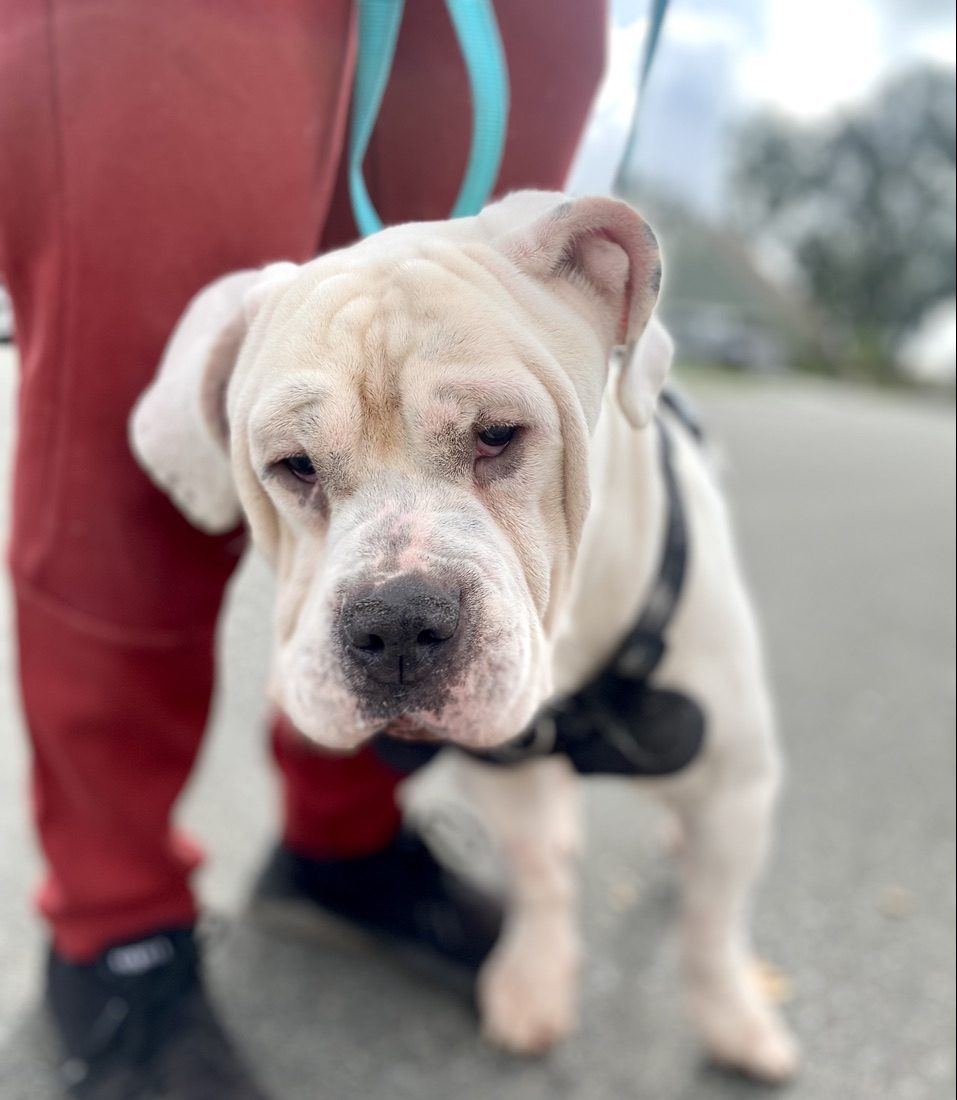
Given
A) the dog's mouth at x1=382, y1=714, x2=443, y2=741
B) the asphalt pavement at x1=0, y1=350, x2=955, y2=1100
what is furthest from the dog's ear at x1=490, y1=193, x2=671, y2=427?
the asphalt pavement at x1=0, y1=350, x2=955, y2=1100

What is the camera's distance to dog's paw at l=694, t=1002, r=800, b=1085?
4.77 feet

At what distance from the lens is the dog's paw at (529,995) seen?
1508 mm

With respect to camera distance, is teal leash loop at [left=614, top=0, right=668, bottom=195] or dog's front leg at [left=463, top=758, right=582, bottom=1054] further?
dog's front leg at [left=463, top=758, right=582, bottom=1054]

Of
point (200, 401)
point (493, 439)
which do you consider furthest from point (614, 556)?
point (200, 401)

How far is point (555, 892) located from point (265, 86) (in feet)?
4.07

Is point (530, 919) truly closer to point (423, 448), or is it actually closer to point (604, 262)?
point (423, 448)

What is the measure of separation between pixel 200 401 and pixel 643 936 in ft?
4.02

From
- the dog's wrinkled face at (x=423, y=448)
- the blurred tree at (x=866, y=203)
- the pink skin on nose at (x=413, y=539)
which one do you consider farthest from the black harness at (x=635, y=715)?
the blurred tree at (x=866, y=203)

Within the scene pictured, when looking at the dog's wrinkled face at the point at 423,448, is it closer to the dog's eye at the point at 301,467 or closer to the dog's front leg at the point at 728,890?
the dog's eye at the point at 301,467

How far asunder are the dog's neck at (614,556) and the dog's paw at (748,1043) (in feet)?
1.87

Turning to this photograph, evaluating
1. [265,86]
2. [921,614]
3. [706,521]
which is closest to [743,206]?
[921,614]

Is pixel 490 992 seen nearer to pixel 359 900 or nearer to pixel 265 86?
pixel 359 900

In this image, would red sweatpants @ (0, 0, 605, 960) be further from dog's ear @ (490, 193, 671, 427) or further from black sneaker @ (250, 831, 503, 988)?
black sneaker @ (250, 831, 503, 988)

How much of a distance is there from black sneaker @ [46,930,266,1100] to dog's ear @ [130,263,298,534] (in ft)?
2.33
